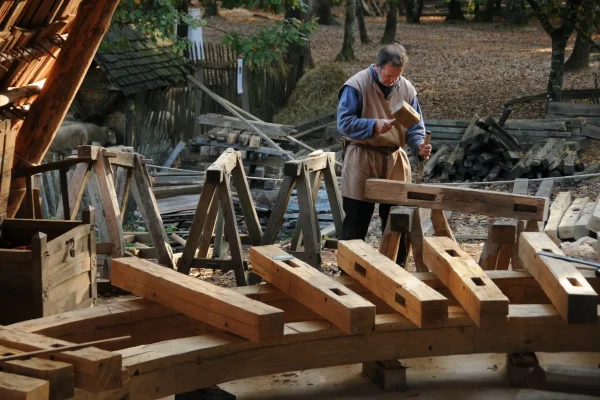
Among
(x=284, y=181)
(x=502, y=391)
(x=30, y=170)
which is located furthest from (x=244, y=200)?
(x=502, y=391)

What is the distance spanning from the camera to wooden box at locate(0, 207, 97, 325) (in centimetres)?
600

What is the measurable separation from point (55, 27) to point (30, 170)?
1065 millimetres

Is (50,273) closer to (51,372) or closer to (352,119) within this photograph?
(352,119)

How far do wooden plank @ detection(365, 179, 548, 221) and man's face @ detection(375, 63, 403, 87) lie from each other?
32.8 inches

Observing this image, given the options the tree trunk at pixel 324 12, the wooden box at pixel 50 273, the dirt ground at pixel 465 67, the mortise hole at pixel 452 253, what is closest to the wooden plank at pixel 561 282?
the mortise hole at pixel 452 253

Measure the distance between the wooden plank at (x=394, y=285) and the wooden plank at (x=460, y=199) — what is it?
0.87 m

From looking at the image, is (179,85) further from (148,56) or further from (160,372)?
(160,372)

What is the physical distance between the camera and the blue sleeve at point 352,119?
22.9 ft

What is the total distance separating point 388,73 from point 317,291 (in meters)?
2.60

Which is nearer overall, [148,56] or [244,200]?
[244,200]

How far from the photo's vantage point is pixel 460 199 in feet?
20.8

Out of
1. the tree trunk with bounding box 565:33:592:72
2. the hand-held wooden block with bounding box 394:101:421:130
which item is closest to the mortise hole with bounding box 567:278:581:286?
the hand-held wooden block with bounding box 394:101:421:130

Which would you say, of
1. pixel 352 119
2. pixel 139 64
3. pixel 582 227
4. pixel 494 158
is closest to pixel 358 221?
pixel 352 119

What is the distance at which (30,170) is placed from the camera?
7.23 meters
